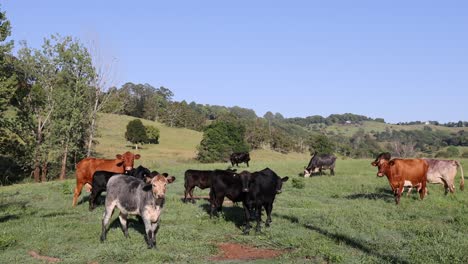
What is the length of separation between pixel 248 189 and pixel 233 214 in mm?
2651

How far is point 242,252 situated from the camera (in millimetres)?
9516

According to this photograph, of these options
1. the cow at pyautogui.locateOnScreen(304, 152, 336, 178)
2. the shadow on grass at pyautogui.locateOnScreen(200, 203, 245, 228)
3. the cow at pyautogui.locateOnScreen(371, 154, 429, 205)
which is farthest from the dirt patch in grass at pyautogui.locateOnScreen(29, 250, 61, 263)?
the cow at pyautogui.locateOnScreen(304, 152, 336, 178)

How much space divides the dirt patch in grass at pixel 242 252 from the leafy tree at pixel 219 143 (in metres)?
54.0

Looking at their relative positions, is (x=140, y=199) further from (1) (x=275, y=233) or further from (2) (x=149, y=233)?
(1) (x=275, y=233)

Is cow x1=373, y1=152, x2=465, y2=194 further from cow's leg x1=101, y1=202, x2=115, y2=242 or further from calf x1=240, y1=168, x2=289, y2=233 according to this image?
cow's leg x1=101, y1=202, x2=115, y2=242

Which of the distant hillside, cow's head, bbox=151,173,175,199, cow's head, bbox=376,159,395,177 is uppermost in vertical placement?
cow's head, bbox=376,159,395,177

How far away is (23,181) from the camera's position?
3603 centimetres

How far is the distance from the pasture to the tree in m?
62.3

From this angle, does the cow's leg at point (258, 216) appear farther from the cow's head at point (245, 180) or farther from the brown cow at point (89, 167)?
the brown cow at point (89, 167)

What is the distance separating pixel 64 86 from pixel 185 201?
2437 cm

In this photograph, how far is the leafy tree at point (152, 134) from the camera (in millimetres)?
83438

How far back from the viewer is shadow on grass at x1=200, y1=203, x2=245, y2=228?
12500 mm

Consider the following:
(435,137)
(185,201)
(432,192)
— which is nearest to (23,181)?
(185,201)

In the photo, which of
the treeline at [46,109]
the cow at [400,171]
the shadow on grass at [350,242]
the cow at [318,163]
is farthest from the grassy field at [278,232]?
the treeline at [46,109]
